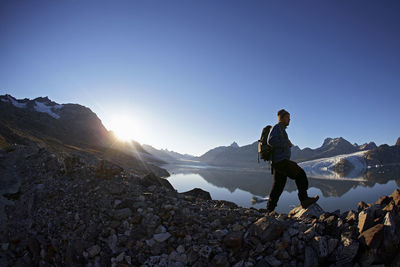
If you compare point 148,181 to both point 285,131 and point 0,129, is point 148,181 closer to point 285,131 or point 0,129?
point 285,131

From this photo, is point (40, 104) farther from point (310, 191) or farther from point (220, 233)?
point (220, 233)

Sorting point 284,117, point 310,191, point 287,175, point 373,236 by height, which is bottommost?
point 310,191

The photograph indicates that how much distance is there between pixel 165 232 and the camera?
15.1 feet

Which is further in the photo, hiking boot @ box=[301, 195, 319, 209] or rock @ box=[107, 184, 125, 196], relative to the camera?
rock @ box=[107, 184, 125, 196]

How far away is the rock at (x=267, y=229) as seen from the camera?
411 centimetres

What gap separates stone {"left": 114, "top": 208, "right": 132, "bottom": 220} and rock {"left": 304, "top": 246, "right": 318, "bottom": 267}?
3922 millimetres

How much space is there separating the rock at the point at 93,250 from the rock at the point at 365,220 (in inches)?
208

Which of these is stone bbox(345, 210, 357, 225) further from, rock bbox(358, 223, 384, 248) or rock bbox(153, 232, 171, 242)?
rock bbox(153, 232, 171, 242)

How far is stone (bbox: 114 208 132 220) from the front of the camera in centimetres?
510

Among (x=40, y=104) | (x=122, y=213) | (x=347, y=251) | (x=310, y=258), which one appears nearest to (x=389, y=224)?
(x=347, y=251)

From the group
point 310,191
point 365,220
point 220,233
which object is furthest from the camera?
point 310,191

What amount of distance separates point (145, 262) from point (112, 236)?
3.60 ft

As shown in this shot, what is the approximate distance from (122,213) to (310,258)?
13.7 feet

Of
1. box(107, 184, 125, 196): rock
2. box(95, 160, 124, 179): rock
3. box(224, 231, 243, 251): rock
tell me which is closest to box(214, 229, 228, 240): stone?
box(224, 231, 243, 251): rock
